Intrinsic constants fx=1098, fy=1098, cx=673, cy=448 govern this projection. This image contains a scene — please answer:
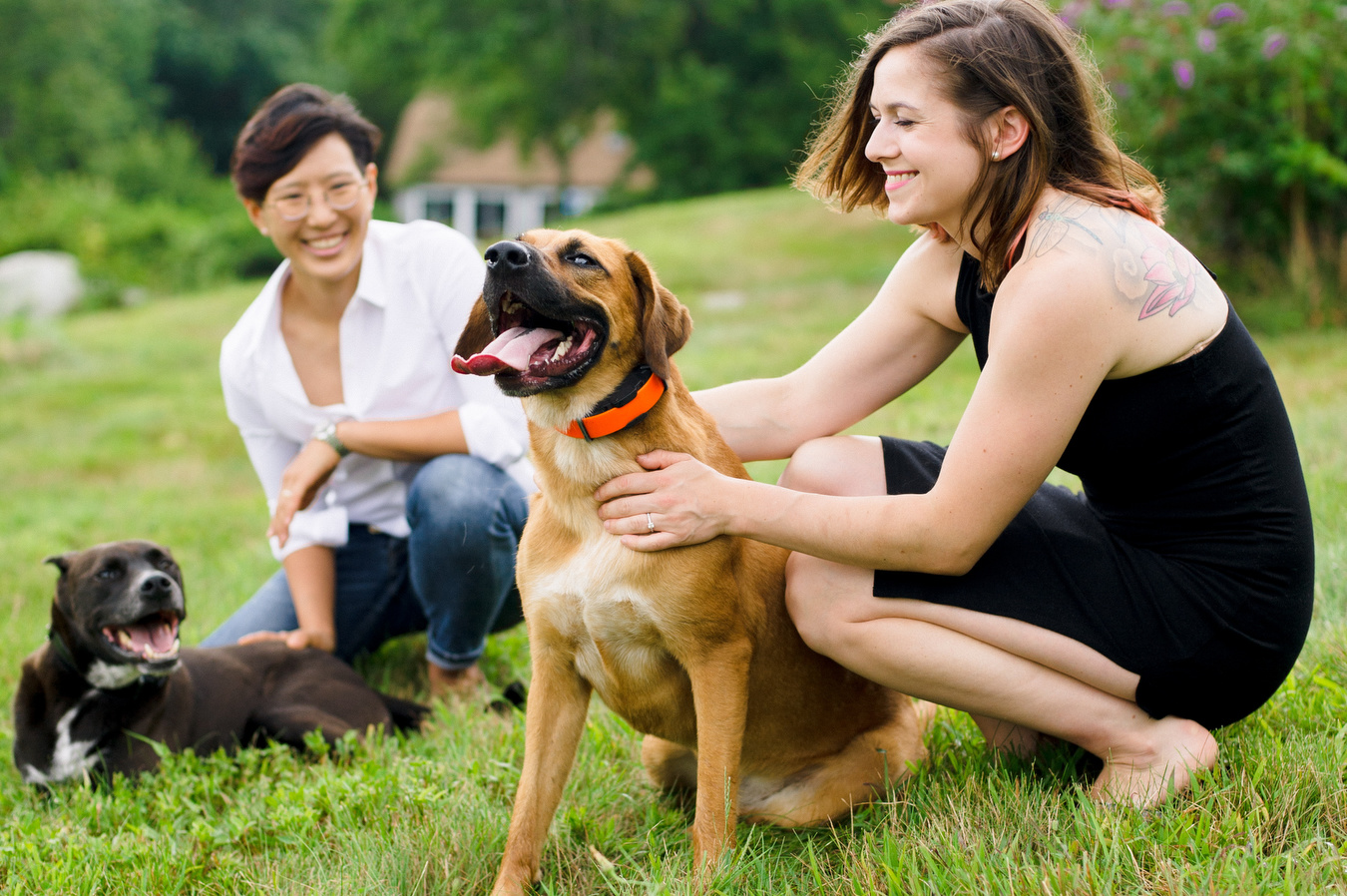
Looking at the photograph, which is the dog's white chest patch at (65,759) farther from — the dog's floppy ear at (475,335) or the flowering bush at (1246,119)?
the flowering bush at (1246,119)

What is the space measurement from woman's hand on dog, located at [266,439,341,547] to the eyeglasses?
75 centimetres

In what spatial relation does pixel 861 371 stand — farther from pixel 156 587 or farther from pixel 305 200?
pixel 156 587

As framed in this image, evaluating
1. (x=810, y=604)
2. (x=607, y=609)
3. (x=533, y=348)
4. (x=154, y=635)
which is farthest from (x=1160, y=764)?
(x=154, y=635)

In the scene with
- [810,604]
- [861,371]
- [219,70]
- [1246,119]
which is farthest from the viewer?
[219,70]

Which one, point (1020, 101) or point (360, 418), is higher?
point (1020, 101)

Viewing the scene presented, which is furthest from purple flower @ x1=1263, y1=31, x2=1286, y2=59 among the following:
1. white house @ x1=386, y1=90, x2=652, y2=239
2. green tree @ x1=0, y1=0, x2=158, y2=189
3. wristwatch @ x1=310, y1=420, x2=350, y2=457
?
green tree @ x1=0, y1=0, x2=158, y2=189

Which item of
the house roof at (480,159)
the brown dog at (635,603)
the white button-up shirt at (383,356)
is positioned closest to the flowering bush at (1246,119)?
the white button-up shirt at (383,356)

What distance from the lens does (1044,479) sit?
2.28 m

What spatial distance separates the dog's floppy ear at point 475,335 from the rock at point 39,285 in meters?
17.2

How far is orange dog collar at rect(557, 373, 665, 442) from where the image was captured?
2.50m

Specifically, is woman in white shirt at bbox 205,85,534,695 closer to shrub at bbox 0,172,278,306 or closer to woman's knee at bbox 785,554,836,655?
woman's knee at bbox 785,554,836,655

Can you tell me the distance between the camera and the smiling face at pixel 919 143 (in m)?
2.28

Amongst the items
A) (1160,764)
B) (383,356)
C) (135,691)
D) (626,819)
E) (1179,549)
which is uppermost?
(1179,549)

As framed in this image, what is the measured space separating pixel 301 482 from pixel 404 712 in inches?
32.7
